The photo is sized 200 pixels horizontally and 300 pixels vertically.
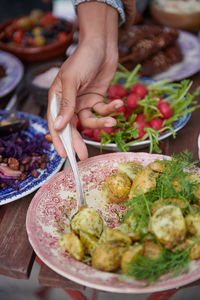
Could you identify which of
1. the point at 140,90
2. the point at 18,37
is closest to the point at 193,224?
the point at 140,90

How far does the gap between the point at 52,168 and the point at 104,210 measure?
33cm

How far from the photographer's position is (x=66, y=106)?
4.32ft

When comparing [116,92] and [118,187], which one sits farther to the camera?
[116,92]

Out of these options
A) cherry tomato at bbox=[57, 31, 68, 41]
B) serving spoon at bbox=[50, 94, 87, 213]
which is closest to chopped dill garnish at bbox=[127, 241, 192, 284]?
serving spoon at bbox=[50, 94, 87, 213]

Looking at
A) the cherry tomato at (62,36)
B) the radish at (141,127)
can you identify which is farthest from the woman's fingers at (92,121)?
the cherry tomato at (62,36)

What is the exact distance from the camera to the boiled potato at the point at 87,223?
3.43ft

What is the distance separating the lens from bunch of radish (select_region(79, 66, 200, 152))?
60.9 inches

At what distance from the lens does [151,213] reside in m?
1.04

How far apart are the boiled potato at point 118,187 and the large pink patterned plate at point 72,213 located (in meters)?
0.05

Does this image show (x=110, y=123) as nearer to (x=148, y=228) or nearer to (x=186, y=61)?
(x=148, y=228)

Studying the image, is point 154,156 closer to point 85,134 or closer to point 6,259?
point 85,134

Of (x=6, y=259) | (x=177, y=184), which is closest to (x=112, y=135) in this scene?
(x=177, y=184)

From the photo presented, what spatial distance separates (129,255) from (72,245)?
0.18m

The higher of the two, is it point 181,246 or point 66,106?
point 66,106
